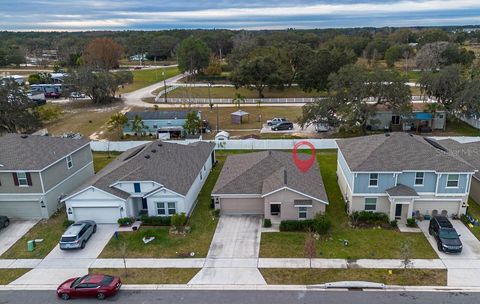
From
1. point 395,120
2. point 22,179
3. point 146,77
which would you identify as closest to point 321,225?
point 22,179

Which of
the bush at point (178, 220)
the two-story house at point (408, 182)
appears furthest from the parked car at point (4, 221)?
the two-story house at point (408, 182)

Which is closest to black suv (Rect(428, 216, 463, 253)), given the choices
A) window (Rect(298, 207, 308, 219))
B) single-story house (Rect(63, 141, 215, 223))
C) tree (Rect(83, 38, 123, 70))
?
window (Rect(298, 207, 308, 219))

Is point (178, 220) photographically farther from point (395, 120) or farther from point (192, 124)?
point (395, 120)

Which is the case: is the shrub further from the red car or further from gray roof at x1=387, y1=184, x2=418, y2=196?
the red car

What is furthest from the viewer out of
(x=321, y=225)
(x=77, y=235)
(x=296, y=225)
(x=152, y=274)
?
(x=296, y=225)

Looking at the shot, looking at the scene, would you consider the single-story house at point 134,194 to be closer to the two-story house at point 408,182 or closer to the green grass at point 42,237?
the green grass at point 42,237

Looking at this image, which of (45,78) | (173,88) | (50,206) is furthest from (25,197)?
(45,78)
